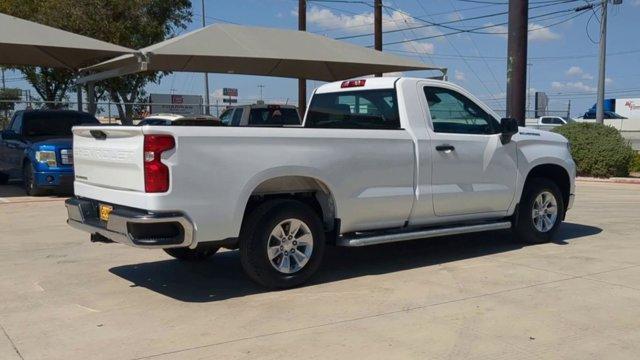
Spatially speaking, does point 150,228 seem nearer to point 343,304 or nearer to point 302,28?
point 343,304

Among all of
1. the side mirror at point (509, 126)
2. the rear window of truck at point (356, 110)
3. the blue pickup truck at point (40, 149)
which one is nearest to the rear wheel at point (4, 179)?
the blue pickup truck at point (40, 149)

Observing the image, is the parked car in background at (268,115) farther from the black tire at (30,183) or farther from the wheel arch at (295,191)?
the wheel arch at (295,191)

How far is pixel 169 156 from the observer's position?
5.21 metres

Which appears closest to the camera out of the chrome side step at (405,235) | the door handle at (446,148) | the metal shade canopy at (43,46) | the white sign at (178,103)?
the chrome side step at (405,235)

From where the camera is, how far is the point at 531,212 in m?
8.02

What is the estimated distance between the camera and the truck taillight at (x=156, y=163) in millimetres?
5199

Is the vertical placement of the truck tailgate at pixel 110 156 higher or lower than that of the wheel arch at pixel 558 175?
higher

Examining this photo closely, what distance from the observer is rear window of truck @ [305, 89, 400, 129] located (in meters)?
7.01

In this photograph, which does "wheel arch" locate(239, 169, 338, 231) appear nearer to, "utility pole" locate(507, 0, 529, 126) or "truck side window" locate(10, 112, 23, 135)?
"truck side window" locate(10, 112, 23, 135)

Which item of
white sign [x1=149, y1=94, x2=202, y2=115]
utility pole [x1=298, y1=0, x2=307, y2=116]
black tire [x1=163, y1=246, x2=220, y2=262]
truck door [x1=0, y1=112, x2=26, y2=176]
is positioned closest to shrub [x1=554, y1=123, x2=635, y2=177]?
utility pole [x1=298, y1=0, x2=307, y2=116]

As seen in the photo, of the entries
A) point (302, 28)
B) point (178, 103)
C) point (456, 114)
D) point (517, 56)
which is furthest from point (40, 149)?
point (178, 103)

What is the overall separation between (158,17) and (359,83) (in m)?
22.0

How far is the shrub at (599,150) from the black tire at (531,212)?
1077 centimetres

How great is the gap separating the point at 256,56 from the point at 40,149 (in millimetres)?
6895
